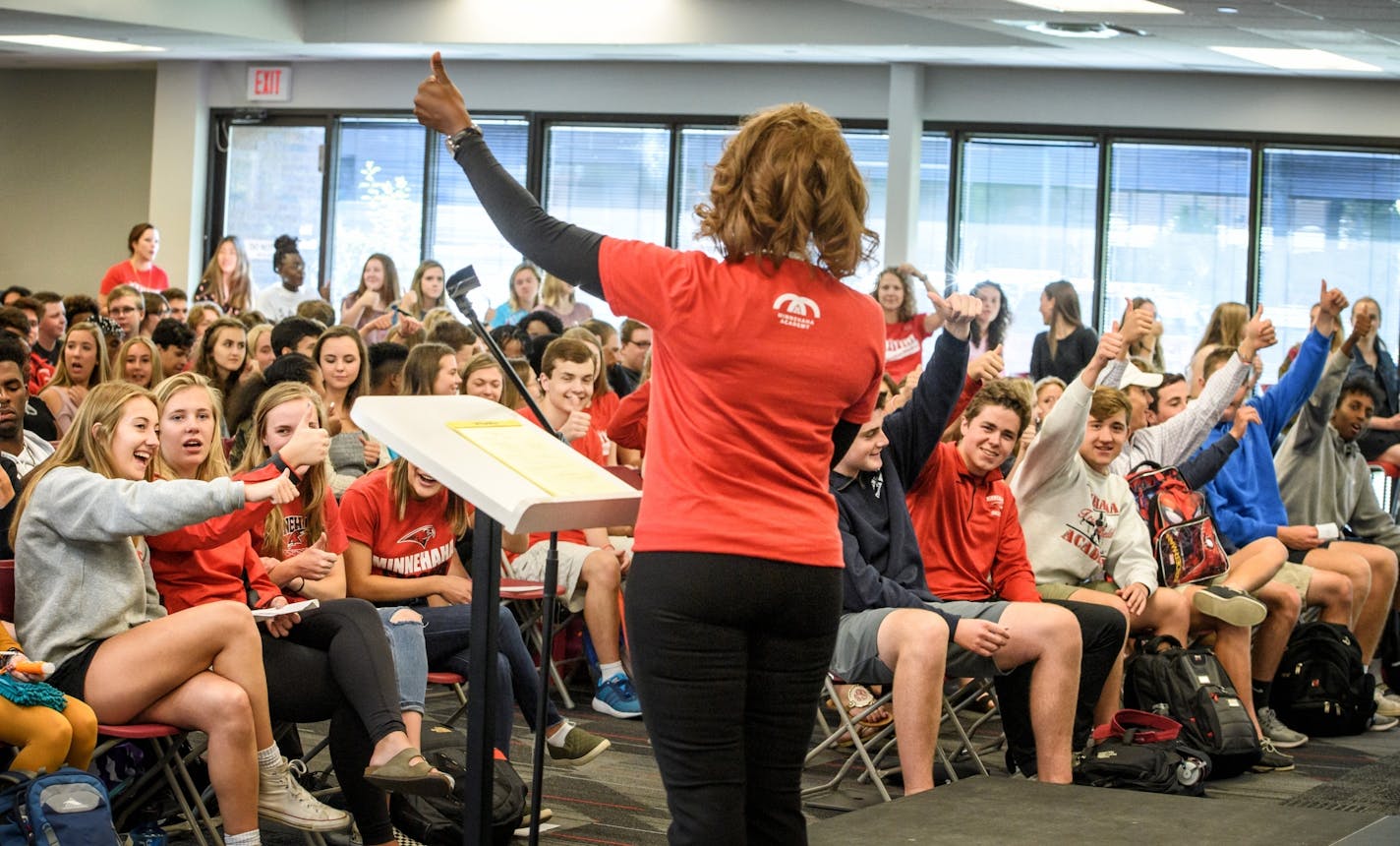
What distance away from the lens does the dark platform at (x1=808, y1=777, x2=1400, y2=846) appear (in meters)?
3.32

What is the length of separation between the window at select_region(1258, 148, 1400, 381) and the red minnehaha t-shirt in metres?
8.17

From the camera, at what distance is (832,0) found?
10.4m

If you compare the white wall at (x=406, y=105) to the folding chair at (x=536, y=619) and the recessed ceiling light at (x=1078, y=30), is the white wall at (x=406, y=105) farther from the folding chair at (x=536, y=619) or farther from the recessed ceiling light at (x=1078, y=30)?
the folding chair at (x=536, y=619)

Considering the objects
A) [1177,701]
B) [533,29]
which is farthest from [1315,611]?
[533,29]

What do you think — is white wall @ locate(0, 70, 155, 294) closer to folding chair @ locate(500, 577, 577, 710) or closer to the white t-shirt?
the white t-shirt

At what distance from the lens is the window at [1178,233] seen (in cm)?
1125

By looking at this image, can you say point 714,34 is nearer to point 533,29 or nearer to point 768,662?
point 533,29

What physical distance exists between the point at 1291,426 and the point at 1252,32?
106 inches

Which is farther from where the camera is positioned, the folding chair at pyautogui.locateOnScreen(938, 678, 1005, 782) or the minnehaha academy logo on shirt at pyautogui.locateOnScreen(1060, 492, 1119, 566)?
the minnehaha academy logo on shirt at pyautogui.locateOnScreen(1060, 492, 1119, 566)

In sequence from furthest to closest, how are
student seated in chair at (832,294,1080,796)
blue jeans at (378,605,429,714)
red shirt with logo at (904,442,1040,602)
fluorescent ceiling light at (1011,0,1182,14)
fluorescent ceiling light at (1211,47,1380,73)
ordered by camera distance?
fluorescent ceiling light at (1211,47,1380,73), fluorescent ceiling light at (1011,0,1182,14), red shirt with logo at (904,442,1040,602), student seated in chair at (832,294,1080,796), blue jeans at (378,605,429,714)

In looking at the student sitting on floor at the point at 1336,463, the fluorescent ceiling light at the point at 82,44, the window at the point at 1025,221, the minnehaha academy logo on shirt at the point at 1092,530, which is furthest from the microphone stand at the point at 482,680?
the fluorescent ceiling light at the point at 82,44

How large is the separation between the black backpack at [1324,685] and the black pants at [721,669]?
13.0ft

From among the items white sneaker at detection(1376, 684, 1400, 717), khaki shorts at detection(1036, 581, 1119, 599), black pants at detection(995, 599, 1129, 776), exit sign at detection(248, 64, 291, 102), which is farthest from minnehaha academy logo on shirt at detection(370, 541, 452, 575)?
exit sign at detection(248, 64, 291, 102)

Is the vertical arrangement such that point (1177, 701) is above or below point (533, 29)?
below
